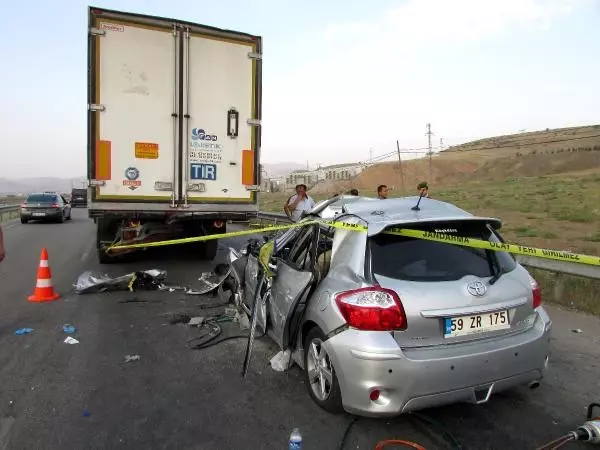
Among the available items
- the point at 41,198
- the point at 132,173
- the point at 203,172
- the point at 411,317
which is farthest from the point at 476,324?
the point at 41,198

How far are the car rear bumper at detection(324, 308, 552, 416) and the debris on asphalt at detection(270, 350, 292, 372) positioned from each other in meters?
1.02

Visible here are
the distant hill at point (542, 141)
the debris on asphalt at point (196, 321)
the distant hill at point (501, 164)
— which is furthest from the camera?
the distant hill at point (542, 141)

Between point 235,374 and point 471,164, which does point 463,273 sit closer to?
point 235,374

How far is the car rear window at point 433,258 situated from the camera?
3.37 metres

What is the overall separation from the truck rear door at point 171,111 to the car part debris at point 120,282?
4.09 feet

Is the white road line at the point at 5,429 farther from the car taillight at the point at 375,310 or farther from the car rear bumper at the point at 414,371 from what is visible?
the car taillight at the point at 375,310

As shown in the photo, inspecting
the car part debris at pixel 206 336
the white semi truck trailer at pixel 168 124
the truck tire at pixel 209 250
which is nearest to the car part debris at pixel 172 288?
the white semi truck trailer at pixel 168 124

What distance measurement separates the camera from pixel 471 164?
9225 centimetres

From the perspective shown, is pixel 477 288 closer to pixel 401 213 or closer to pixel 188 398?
pixel 401 213

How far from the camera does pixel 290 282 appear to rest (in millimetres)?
4160

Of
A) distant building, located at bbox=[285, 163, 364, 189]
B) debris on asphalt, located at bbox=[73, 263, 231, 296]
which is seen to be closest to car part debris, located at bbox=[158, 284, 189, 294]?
debris on asphalt, located at bbox=[73, 263, 231, 296]

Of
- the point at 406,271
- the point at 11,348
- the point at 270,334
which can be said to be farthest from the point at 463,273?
the point at 11,348

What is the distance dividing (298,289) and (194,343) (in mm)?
1806

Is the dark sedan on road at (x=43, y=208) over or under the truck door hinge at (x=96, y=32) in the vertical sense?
under
